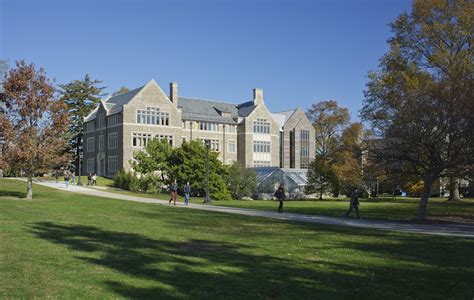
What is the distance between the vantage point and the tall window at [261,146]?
74.0 meters

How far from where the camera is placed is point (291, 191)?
2349 inches

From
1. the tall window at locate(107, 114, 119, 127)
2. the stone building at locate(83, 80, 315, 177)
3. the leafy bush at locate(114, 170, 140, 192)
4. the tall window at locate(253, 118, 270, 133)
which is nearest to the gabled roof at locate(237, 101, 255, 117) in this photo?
the stone building at locate(83, 80, 315, 177)

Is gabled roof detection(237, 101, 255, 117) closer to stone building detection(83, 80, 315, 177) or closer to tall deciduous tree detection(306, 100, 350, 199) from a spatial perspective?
stone building detection(83, 80, 315, 177)

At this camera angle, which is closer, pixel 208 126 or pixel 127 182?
pixel 127 182

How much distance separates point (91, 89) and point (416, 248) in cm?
7583

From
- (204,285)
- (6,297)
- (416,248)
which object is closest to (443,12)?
(416,248)

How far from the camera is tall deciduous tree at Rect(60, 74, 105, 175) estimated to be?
79.9 metres

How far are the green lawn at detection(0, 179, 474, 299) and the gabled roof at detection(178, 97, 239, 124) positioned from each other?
5196 centimetres

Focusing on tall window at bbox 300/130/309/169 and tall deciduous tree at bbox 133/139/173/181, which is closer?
tall deciduous tree at bbox 133/139/173/181

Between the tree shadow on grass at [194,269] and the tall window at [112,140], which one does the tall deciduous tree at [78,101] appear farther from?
the tree shadow on grass at [194,269]

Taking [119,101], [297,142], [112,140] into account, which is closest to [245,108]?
[297,142]

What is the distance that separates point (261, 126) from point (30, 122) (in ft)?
154

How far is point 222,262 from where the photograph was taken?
11078mm

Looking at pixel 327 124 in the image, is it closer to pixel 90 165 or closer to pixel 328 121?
pixel 328 121
